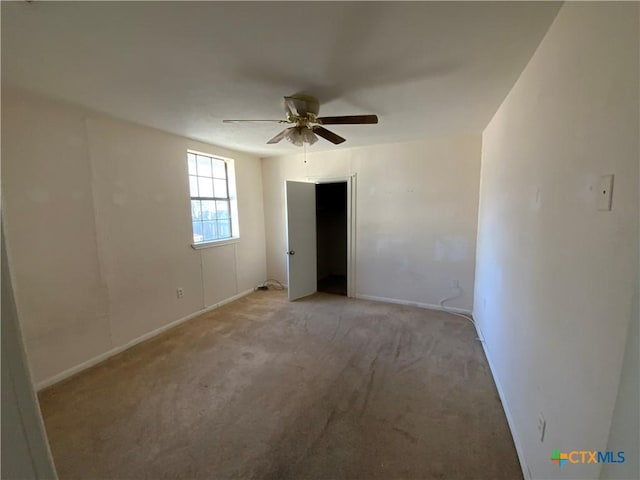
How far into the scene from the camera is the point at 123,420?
190 centimetres

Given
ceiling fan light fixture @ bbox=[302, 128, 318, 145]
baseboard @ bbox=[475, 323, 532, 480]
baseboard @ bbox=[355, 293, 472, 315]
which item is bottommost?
baseboard @ bbox=[475, 323, 532, 480]

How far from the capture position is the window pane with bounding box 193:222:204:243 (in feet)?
12.2

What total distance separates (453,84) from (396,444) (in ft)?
8.11

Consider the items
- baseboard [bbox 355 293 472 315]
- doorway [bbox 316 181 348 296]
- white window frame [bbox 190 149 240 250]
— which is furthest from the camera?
doorway [bbox 316 181 348 296]

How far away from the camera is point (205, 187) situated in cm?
395

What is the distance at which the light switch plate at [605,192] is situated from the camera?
88cm

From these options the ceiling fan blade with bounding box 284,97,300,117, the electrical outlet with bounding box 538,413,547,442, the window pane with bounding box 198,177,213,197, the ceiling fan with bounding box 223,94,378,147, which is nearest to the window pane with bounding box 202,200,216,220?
the window pane with bounding box 198,177,213,197

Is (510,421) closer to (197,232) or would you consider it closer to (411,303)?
(411,303)

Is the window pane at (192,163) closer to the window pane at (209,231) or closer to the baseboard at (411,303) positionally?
the window pane at (209,231)

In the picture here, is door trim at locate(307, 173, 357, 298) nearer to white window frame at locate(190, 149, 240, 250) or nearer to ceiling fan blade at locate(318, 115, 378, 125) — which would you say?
white window frame at locate(190, 149, 240, 250)

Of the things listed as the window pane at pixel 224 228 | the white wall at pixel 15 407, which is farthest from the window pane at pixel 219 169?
the white wall at pixel 15 407

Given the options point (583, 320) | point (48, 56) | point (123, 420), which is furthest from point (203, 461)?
point (48, 56)

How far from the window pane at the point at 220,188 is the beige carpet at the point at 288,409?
80.8 inches

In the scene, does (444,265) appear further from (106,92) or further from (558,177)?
(106,92)
